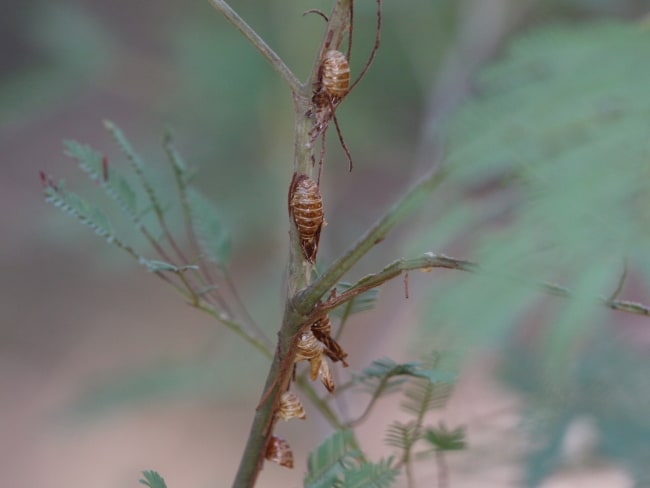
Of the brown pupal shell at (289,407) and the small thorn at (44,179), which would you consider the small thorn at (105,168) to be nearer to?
the small thorn at (44,179)

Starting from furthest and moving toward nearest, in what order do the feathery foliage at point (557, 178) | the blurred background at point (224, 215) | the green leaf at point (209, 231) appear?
the blurred background at point (224, 215)
the green leaf at point (209, 231)
the feathery foliage at point (557, 178)

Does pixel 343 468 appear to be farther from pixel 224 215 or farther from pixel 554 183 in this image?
pixel 224 215

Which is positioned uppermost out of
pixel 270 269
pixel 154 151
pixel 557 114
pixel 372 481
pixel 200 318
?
pixel 200 318

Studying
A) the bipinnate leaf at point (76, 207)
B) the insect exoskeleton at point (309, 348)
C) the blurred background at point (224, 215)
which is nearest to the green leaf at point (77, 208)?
the bipinnate leaf at point (76, 207)

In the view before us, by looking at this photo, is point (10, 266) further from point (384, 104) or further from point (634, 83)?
point (634, 83)

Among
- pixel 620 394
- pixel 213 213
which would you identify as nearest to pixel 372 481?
pixel 213 213

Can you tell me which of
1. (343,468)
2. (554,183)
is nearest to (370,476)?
(343,468)

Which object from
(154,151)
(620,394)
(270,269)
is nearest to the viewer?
(620,394)
